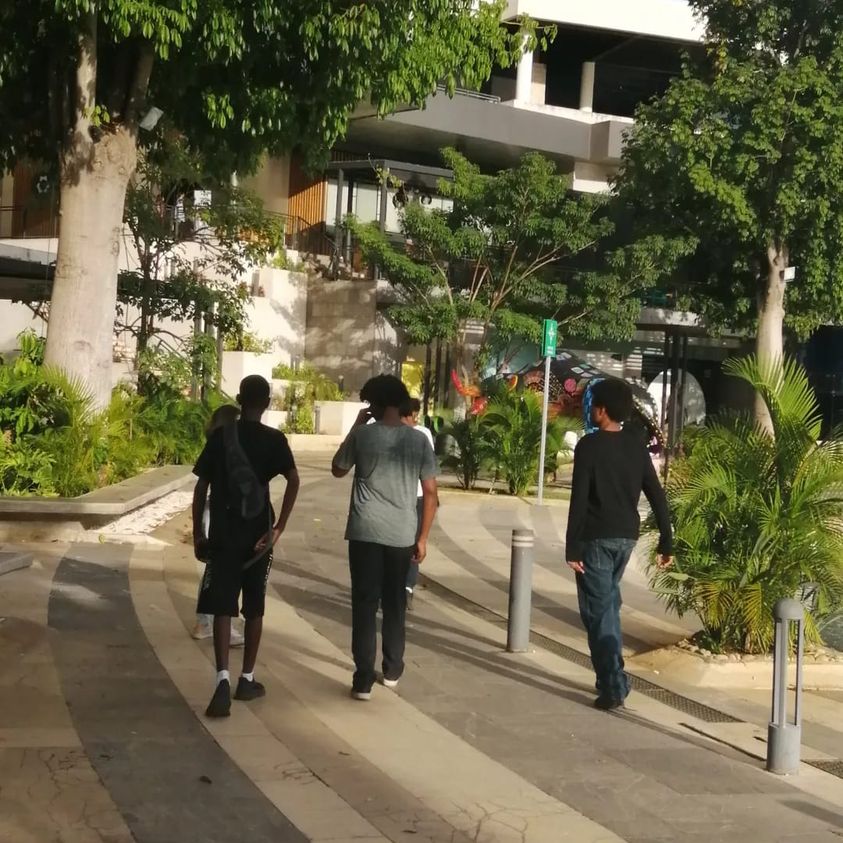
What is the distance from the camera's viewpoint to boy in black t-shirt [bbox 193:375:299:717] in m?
6.46

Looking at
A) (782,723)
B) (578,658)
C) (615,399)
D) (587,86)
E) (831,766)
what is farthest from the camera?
(587,86)

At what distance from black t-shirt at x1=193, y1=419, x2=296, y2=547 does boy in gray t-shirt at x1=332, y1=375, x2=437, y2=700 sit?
18.1 inches

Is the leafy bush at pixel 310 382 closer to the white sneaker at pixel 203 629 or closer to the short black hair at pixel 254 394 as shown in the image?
the white sneaker at pixel 203 629

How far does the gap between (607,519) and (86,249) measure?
8059 millimetres

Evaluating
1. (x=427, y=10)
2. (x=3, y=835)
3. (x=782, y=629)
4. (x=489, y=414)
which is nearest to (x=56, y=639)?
(x=3, y=835)

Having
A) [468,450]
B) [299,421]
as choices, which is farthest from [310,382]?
[468,450]

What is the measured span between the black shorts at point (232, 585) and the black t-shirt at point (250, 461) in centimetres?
9

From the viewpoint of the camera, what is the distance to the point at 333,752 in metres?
6.03

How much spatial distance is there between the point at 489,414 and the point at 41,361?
7196 mm

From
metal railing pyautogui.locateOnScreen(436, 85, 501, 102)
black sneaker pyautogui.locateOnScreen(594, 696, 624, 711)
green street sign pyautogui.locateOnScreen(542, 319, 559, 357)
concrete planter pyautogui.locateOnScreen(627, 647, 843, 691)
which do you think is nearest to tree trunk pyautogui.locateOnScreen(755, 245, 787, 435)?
green street sign pyautogui.locateOnScreen(542, 319, 559, 357)

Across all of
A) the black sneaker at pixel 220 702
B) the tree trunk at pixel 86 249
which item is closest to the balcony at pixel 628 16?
the tree trunk at pixel 86 249

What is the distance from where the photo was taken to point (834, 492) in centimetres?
850

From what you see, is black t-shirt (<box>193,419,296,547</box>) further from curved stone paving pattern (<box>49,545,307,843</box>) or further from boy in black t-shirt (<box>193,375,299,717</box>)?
curved stone paving pattern (<box>49,545,307,843</box>)

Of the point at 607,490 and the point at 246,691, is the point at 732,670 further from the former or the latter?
the point at 246,691
